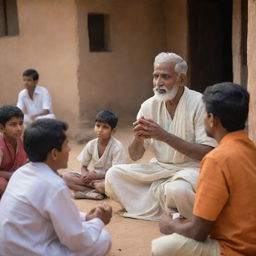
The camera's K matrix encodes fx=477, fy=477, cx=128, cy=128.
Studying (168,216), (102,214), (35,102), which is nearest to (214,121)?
(168,216)

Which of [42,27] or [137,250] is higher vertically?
[42,27]

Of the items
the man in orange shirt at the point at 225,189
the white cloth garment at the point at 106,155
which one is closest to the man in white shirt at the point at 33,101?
the white cloth garment at the point at 106,155

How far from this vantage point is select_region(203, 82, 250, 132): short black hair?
2559mm

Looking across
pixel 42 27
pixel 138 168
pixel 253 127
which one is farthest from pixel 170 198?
pixel 42 27

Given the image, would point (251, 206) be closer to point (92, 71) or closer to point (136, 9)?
point (92, 71)

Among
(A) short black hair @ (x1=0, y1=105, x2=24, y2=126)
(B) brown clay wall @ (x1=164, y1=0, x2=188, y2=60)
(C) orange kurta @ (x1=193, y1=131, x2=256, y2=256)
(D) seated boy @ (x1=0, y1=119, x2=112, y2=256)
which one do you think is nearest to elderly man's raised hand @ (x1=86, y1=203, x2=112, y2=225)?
(D) seated boy @ (x1=0, y1=119, x2=112, y2=256)

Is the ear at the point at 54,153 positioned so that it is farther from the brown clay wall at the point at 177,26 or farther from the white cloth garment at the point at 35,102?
the brown clay wall at the point at 177,26

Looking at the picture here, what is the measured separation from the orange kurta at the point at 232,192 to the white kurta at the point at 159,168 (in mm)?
1405

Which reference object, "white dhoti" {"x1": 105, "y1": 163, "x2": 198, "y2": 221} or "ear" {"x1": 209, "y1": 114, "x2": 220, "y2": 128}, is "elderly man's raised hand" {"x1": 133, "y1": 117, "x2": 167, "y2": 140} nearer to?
"white dhoti" {"x1": 105, "y1": 163, "x2": 198, "y2": 221}

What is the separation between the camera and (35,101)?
27.7 feet

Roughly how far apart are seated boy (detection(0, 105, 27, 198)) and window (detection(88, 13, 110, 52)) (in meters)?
5.55

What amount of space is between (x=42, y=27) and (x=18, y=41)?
763mm

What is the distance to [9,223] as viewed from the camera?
277 cm

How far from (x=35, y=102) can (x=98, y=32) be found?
2.27 meters
